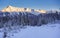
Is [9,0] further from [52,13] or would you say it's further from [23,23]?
[52,13]

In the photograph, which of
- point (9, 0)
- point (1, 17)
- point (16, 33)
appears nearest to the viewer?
point (1, 17)

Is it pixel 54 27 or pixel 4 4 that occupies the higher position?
pixel 4 4

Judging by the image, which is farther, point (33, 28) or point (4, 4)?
point (33, 28)

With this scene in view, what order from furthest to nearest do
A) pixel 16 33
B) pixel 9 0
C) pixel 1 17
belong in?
pixel 16 33 < pixel 9 0 < pixel 1 17

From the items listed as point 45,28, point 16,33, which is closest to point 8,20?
point 16,33

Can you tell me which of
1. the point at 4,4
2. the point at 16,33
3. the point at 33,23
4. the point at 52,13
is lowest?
the point at 16,33
